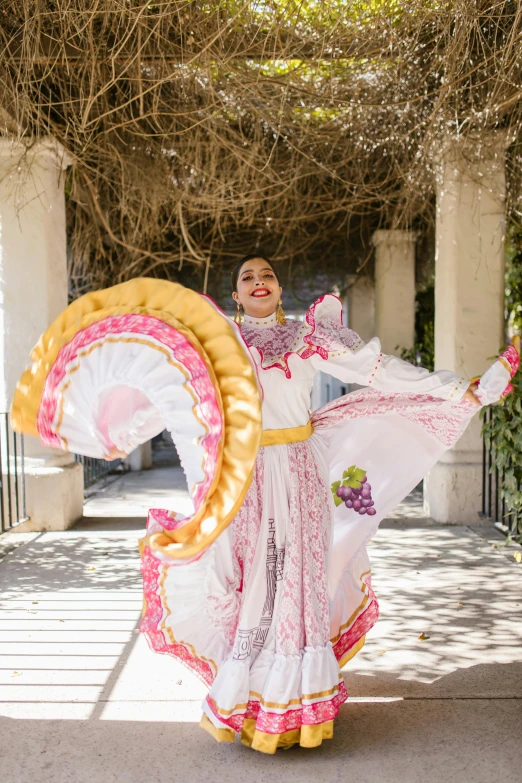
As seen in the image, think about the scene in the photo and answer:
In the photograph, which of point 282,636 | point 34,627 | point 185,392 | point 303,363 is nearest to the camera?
point 185,392

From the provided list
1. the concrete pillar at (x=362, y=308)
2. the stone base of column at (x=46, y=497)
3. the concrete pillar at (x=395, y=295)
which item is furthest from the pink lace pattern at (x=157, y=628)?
the concrete pillar at (x=362, y=308)

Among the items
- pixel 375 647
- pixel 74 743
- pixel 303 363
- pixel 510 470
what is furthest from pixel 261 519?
pixel 510 470

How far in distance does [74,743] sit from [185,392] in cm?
125

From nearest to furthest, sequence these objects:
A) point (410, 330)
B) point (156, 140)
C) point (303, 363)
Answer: point (303, 363) < point (156, 140) < point (410, 330)

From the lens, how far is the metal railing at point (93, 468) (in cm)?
889

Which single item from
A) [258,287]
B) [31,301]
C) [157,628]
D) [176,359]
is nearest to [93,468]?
[31,301]

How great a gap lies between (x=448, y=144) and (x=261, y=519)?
4.17 meters

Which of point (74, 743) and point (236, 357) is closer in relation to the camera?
point (236, 357)

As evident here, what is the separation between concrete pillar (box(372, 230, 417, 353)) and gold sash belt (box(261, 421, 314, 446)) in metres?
6.67

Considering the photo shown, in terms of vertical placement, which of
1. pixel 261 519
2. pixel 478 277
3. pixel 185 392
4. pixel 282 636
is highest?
pixel 478 277

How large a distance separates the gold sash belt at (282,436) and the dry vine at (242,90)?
→ 2.22 m

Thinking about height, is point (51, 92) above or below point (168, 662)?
above

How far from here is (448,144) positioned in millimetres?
5879

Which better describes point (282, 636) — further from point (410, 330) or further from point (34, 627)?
point (410, 330)
